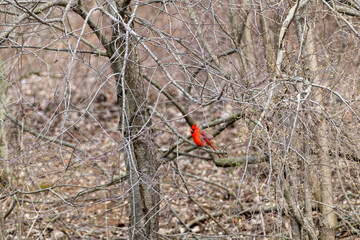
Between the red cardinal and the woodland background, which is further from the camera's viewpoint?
the red cardinal

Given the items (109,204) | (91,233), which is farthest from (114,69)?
(109,204)

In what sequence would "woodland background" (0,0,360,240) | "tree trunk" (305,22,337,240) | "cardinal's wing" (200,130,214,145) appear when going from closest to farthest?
1. "woodland background" (0,0,360,240)
2. "tree trunk" (305,22,337,240)
3. "cardinal's wing" (200,130,214,145)

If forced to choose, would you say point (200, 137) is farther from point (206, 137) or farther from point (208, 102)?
point (208, 102)

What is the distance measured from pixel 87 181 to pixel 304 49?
6.17m

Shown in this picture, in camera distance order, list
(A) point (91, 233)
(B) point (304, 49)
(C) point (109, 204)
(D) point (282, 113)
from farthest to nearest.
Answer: (C) point (109, 204), (A) point (91, 233), (B) point (304, 49), (D) point (282, 113)

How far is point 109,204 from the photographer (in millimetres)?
9078

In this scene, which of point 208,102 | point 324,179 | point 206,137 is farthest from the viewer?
point 206,137

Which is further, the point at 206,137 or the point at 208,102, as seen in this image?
the point at 206,137

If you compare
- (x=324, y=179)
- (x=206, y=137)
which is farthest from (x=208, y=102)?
(x=324, y=179)

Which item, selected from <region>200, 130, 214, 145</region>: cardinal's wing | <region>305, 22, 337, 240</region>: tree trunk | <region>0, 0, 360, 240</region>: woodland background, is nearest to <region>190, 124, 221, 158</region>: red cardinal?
<region>200, 130, 214, 145</region>: cardinal's wing

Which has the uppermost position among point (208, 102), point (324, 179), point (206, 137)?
point (208, 102)

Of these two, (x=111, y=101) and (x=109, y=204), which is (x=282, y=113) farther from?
(x=111, y=101)

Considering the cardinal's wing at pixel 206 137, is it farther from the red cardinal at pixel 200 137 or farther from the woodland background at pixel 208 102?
the woodland background at pixel 208 102

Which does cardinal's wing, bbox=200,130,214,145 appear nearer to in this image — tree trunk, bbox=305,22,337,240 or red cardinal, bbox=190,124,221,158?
red cardinal, bbox=190,124,221,158
